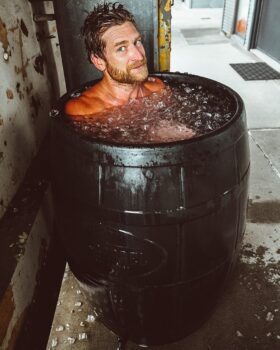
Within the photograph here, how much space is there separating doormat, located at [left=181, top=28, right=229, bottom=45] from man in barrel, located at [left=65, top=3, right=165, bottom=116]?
20.1 ft

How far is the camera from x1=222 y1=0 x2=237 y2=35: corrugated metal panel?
705cm

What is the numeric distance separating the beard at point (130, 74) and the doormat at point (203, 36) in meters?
6.20

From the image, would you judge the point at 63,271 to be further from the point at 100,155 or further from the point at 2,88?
the point at 100,155

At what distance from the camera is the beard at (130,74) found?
1.54m

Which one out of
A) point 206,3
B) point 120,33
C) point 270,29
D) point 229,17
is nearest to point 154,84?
point 120,33

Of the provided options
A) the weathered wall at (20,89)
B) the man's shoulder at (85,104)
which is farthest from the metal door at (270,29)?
the man's shoulder at (85,104)

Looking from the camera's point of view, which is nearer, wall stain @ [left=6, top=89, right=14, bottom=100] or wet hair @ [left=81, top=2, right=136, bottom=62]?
wet hair @ [left=81, top=2, right=136, bottom=62]

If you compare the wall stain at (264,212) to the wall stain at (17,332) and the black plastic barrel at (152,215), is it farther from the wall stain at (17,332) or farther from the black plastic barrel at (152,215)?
the wall stain at (17,332)

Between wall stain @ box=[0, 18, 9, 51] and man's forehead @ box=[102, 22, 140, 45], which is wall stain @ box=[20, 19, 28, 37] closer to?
wall stain @ box=[0, 18, 9, 51]

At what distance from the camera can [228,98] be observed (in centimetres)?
151

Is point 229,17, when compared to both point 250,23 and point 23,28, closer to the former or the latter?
point 250,23

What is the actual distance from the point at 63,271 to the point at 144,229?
1343 millimetres

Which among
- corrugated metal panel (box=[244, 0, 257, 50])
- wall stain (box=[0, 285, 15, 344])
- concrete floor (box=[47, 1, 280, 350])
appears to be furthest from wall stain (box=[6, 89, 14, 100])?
corrugated metal panel (box=[244, 0, 257, 50])

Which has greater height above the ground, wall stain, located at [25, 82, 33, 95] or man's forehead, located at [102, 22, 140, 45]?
man's forehead, located at [102, 22, 140, 45]
